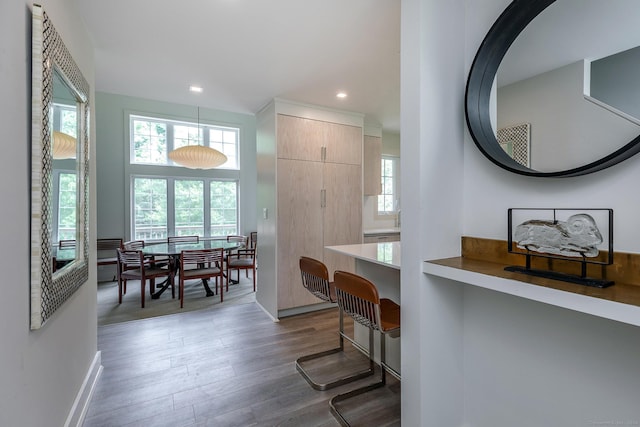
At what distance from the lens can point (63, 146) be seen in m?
1.48

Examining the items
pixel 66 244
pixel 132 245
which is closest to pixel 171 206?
pixel 132 245

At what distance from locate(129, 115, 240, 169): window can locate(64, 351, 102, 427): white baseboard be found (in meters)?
3.74

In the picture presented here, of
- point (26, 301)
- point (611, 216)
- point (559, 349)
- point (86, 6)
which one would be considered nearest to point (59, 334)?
point (26, 301)

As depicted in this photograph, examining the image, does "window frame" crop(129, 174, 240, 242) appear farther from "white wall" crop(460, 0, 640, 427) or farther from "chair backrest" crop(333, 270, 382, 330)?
"white wall" crop(460, 0, 640, 427)

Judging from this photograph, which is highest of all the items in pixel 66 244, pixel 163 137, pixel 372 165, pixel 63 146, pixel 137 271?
pixel 163 137

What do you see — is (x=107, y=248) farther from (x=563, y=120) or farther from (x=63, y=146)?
(x=563, y=120)

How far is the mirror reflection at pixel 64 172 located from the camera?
53.6 inches

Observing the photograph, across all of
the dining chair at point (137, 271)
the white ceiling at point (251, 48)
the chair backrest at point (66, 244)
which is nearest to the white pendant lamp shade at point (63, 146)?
the chair backrest at point (66, 244)

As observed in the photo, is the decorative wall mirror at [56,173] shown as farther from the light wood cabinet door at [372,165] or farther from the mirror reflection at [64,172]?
the light wood cabinet door at [372,165]

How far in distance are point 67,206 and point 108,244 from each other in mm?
3720

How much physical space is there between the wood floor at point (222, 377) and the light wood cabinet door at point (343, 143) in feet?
6.72

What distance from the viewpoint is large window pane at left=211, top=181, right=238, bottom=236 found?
18.3 ft

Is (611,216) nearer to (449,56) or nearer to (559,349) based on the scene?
(559,349)

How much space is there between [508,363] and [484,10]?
A: 172 centimetres
